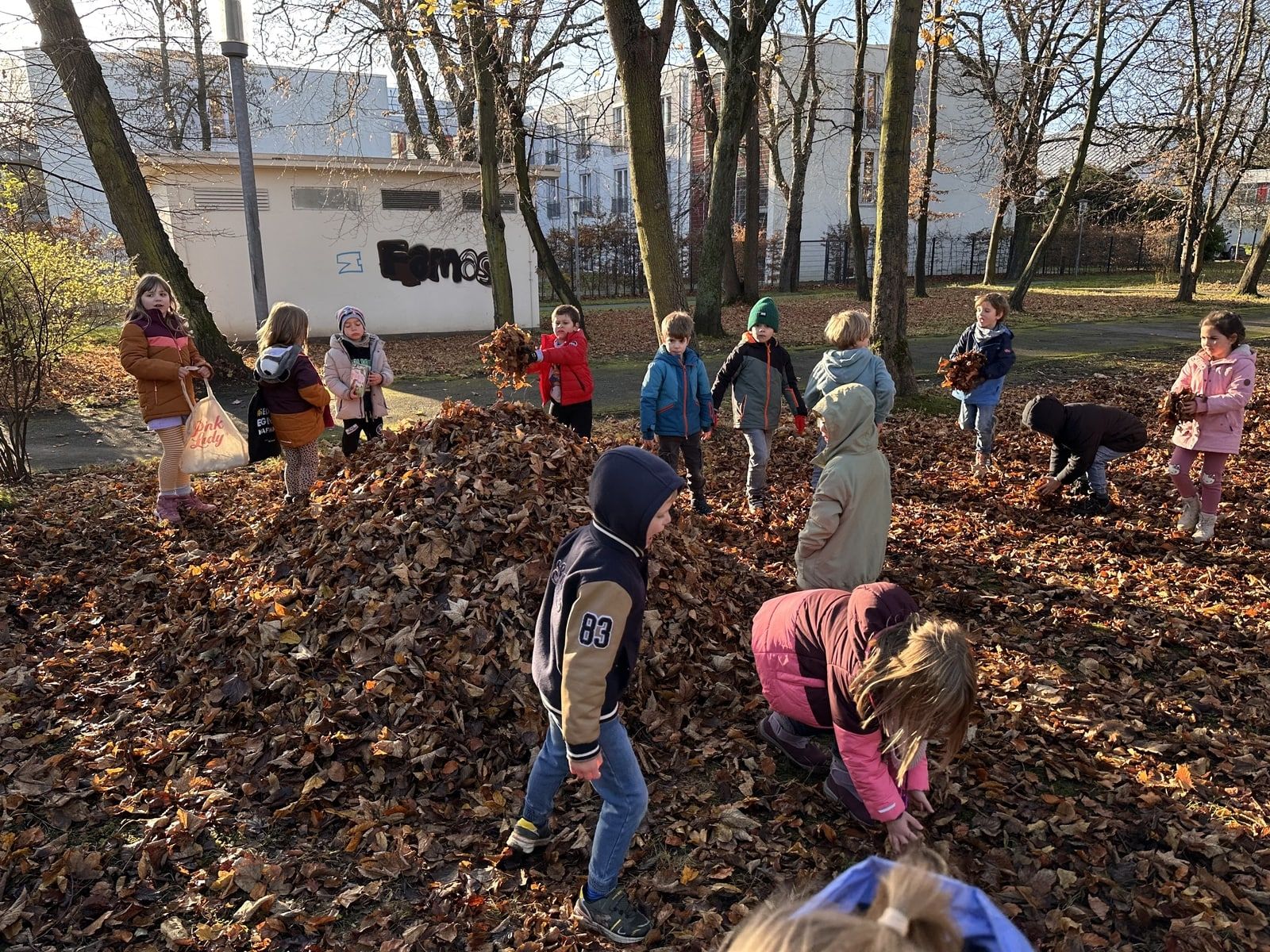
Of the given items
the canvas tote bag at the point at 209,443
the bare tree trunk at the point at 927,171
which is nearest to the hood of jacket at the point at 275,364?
the canvas tote bag at the point at 209,443

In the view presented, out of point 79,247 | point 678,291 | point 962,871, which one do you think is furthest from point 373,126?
point 962,871

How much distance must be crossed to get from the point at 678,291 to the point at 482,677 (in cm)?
599

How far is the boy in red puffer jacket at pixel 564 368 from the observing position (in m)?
7.23

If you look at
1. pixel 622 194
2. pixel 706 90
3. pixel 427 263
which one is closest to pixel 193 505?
pixel 427 263

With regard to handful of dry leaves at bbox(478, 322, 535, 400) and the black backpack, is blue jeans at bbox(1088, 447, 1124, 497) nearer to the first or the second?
handful of dry leaves at bbox(478, 322, 535, 400)

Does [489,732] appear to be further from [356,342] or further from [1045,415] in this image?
[1045,415]

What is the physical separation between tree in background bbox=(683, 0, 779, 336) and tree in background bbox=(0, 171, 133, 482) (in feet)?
33.6

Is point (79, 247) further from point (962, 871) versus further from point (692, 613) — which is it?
point (962, 871)

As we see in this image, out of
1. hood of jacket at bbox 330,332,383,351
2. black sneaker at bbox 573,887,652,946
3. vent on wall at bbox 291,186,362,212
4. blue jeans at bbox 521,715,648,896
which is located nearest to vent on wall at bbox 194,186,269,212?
vent on wall at bbox 291,186,362,212

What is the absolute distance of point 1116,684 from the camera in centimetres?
446

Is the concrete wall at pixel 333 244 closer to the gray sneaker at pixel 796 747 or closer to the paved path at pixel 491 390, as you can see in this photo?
the paved path at pixel 491 390

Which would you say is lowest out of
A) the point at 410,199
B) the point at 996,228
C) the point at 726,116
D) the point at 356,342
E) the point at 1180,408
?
the point at 1180,408

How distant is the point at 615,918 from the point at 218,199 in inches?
726

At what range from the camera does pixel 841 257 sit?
1416 inches
